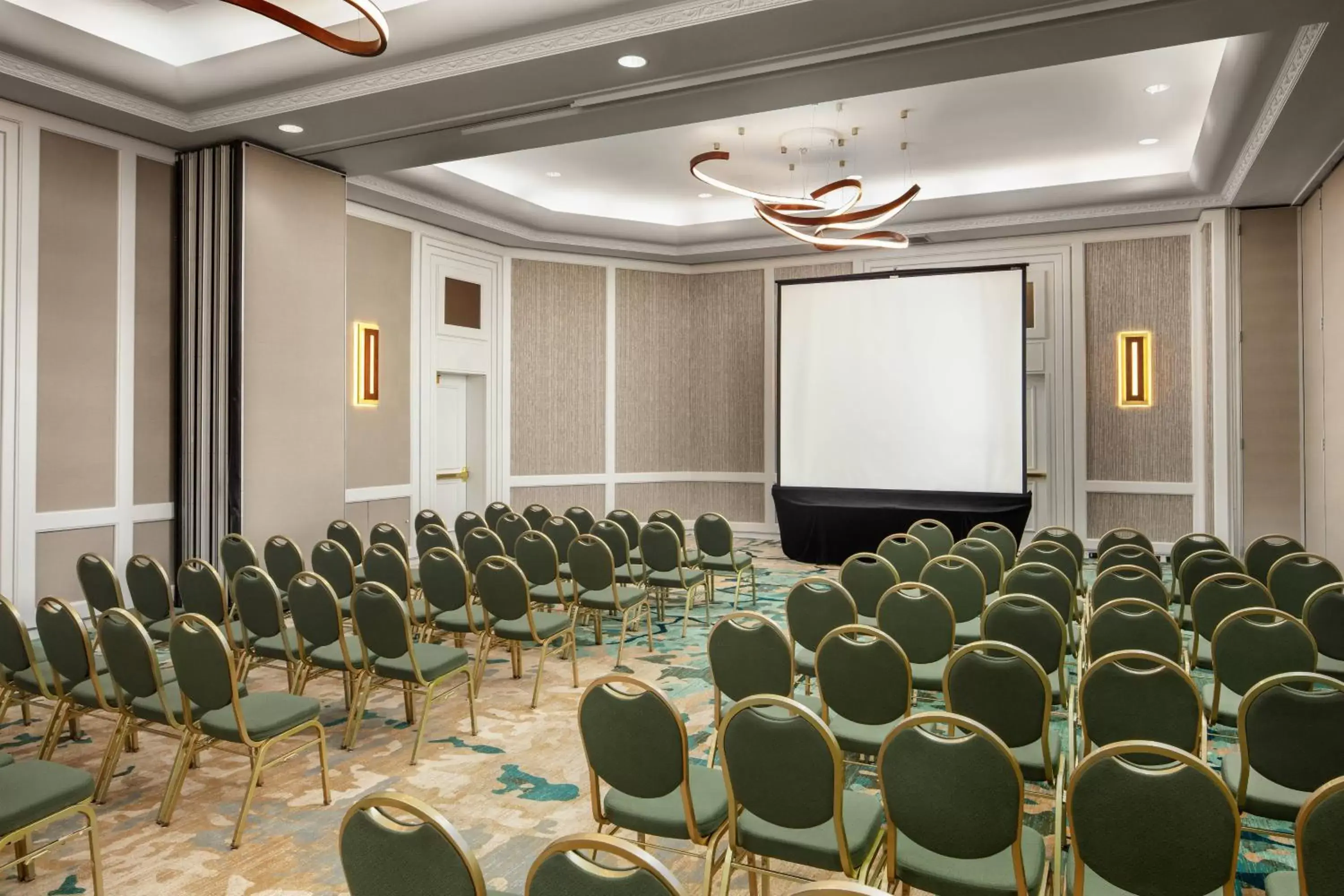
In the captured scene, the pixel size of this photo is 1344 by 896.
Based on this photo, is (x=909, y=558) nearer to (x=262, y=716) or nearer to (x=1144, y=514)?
(x=262, y=716)

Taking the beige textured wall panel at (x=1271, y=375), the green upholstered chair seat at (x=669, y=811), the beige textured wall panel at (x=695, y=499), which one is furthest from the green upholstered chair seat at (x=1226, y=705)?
the beige textured wall panel at (x=695, y=499)

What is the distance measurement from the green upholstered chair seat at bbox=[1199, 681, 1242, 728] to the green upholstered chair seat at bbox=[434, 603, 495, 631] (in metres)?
3.67

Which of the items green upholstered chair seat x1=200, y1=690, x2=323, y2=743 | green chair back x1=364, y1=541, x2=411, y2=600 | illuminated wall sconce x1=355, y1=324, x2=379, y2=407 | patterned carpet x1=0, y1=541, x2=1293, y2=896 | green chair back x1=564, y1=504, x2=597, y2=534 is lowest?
patterned carpet x1=0, y1=541, x2=1293, y2=896

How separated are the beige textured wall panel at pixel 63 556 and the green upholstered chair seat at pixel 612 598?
3728 millimetres

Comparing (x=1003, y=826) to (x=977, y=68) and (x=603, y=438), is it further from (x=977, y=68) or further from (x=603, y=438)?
(x=603, y=438)

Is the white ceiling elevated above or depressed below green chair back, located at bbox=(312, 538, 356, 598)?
above

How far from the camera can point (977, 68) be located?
5.45 metres

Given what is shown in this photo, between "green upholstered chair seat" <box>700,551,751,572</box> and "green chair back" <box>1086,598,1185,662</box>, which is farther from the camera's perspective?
Result: "green upholstered chair seat" <box>700,551,751,572</box>

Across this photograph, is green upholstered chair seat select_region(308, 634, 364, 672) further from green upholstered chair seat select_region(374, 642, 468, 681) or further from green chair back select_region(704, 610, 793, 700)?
green chair back select_region(704, 610, 793, 700)

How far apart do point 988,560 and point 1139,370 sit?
604cm

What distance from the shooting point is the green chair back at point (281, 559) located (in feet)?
18.6

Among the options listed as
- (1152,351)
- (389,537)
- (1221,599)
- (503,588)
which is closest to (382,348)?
(389,537)

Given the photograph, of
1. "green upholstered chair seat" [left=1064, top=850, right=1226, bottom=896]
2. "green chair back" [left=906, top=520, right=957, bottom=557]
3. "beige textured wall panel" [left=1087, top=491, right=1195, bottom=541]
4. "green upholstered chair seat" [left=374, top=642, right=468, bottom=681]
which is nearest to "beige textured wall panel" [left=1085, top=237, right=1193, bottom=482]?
"beige textured wall panel" [left=1087, top=491, right=1195, bottom=541]

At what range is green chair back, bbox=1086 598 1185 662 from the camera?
3.72m
